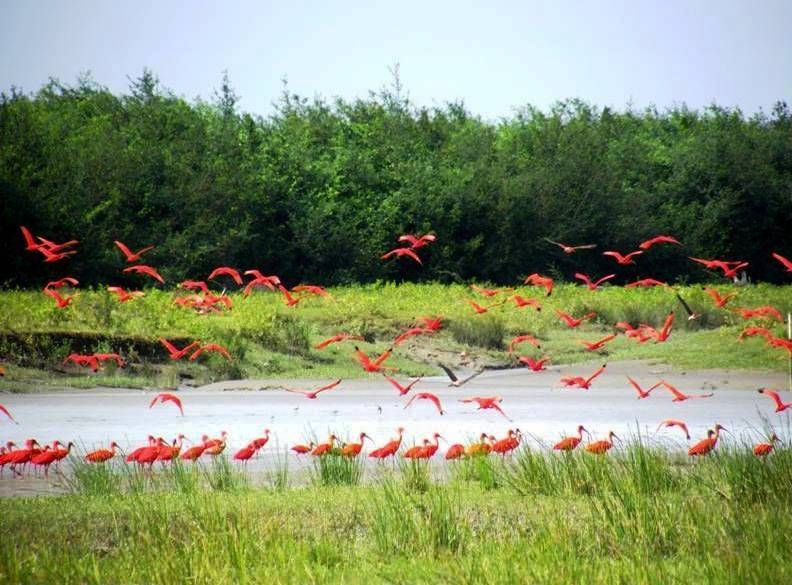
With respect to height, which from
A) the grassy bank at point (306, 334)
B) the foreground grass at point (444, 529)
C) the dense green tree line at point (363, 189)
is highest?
the dense green tree line at point (363, 189)

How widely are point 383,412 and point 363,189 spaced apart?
Result: 926 inches

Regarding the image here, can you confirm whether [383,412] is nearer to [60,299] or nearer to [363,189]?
[60,299]

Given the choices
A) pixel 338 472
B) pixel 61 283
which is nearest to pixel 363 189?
pixel 61 283

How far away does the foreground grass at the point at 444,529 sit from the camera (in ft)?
22.9

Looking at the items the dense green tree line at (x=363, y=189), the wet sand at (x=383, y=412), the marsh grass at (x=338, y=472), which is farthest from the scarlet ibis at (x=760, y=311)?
the dense green tree line at (x=363, y=189)

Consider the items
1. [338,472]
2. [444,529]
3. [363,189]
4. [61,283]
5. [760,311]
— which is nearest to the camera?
[444,529]

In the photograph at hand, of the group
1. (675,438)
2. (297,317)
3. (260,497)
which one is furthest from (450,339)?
(260,497)

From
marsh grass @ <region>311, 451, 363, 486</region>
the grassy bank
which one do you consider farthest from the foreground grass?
the grassy bank

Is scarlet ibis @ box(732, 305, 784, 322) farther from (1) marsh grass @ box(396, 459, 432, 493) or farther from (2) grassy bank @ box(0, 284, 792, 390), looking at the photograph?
(1) marsh grass @ box(396, 459, 432, 493)

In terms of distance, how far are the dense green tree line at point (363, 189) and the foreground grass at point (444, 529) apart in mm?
21465

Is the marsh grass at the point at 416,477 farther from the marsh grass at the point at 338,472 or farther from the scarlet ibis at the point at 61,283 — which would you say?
the scarlet ibis at the point at 61,283

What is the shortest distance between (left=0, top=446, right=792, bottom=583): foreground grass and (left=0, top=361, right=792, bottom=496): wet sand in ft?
6.65

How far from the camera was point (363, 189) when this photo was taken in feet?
128

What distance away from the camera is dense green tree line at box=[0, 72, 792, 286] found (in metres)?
31.6
